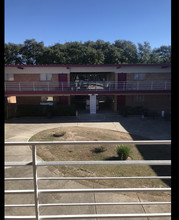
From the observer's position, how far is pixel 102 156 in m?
7.95

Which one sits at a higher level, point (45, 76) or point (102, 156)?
point (45, 76)

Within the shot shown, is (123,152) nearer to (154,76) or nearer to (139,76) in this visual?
(139,76)

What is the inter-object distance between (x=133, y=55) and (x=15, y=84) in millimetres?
40327

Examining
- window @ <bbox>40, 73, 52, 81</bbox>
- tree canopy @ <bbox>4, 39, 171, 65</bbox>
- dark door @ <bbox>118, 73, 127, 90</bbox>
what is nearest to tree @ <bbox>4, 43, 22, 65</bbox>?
tree canopy @ <bbox>4, 39, 171, 65</bbox>

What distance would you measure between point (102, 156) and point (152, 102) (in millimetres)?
15404

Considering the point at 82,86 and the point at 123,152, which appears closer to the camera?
the point at 123,152

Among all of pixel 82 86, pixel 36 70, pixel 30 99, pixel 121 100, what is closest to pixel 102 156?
pixel 82 86

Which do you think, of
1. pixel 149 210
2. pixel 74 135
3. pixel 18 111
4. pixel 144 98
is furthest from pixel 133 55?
pixel 149 210

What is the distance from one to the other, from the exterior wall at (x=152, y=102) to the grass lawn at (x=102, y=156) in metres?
9.62

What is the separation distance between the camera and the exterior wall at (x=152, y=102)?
20922 millimetres

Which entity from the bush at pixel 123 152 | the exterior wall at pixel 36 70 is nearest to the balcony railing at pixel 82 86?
the exterior wall at pixel 36 70

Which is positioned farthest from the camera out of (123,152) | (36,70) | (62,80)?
(62,80)

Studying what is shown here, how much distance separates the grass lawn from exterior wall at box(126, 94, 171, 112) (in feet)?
31.5

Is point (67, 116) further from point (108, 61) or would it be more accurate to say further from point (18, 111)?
point (108, 61)
